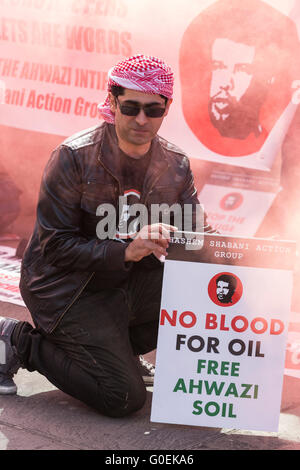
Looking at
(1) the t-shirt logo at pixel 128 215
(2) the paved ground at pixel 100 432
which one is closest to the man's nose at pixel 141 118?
(1) the t-shirt logo at pixel 128 215

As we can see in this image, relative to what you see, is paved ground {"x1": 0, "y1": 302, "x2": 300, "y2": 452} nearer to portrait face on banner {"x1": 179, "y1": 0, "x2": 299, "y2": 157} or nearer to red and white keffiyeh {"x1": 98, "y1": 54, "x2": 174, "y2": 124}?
red and white keffiyeh {"x1": 98, "y1": 54, "x2": 174, "y2": 124}

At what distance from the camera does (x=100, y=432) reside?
273cm

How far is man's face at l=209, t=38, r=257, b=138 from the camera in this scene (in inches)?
177

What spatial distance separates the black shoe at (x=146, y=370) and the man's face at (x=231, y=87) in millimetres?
1720

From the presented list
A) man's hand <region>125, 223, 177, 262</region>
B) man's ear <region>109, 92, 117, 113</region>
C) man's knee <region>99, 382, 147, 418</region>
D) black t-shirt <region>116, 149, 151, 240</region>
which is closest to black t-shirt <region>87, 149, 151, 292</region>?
black t-shirt <region>116, 149, 151, 240</region>

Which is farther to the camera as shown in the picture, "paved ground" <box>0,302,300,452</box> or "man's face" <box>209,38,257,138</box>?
"man's face" <box>209,38,257,138</box>

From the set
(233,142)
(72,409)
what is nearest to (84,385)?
(72,409)

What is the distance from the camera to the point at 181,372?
9.02ft

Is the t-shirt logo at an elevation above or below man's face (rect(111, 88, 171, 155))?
below

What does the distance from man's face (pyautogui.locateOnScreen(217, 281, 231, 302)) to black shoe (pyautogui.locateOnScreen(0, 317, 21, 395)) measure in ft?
2.62

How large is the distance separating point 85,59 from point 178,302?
257 centimetres

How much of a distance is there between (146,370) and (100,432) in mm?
595

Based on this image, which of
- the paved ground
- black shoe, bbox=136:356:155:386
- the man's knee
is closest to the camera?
the paved ground

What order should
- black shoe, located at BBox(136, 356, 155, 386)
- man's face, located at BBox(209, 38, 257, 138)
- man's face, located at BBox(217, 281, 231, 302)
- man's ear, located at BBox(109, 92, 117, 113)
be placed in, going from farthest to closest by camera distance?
man's face, located at BBox(209, 38, 257, 138) → black shoe, located at BBox(136, 356, 155, 386) → man's ear, located at BBox(109, 92, 117, 113) → man's face, located at BBox(217, 281, 231, 302)
